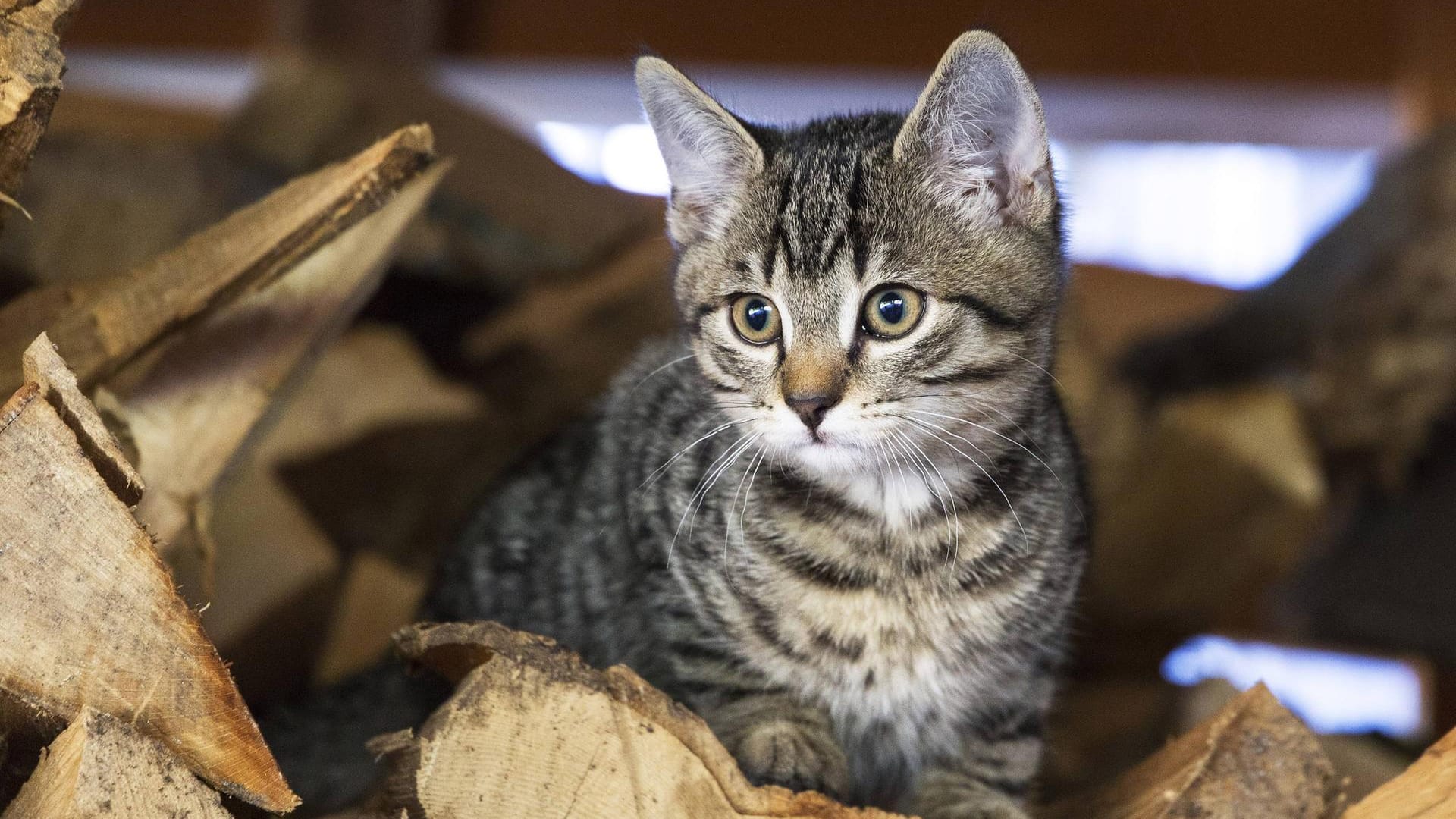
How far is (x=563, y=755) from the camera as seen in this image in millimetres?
1263

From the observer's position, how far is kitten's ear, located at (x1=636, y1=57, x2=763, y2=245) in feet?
5.63

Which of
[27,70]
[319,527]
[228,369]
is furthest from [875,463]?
[319,527]

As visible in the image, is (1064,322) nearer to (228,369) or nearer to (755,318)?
(755,318)

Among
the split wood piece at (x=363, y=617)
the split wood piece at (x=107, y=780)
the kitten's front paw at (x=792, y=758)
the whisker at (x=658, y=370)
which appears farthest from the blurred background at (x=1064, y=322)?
the split wood piece at (x=107, y=780)

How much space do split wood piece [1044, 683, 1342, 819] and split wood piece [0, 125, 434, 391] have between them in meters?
1.22

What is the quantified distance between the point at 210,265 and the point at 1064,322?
71.5 inches

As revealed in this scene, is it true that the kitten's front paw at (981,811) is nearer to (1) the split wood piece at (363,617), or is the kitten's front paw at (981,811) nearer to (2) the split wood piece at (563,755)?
(2) the split wood piece at (563,755)

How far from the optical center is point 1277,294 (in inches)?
136

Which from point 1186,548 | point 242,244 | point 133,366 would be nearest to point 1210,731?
point 242,244

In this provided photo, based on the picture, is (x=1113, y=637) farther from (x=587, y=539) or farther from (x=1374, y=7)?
(x=1374, y=7)

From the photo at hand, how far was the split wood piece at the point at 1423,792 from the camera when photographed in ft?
4.25

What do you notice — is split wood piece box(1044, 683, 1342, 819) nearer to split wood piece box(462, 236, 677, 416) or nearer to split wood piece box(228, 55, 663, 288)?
split wood piece box(462, 236, 677, 416)

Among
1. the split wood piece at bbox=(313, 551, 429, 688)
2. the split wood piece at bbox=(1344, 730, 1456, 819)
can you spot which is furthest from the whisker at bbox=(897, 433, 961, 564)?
the split wood piece at bbox=(313, 551, 429, 688)

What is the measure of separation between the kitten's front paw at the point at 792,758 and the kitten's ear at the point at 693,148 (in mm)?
735
